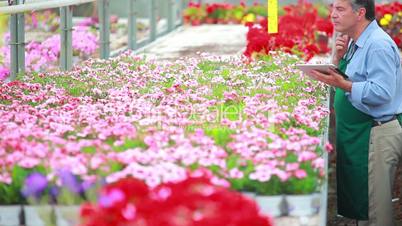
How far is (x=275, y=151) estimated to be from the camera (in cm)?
433

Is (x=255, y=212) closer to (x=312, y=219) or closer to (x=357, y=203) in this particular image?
(x=312, y=219)

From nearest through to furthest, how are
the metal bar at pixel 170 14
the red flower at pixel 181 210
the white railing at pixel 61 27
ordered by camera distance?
the red flower at pixel 181 210, the white railing at pixel 61 27, the metal bar at pixel 170 14

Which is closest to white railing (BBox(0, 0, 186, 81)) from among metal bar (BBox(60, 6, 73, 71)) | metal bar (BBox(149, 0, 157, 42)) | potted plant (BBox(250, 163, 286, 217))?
metal bar (BBox(60, 6, 73, 71))

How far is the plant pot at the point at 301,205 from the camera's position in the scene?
4.06 m

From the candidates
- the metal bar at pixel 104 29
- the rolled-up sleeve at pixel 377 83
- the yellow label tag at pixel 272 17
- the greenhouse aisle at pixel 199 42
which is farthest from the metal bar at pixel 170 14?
the rolled-up sleeve at pixel 377 83

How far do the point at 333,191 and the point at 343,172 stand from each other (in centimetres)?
305

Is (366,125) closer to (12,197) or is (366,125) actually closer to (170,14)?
(12,197)

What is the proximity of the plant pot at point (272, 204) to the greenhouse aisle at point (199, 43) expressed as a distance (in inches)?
219

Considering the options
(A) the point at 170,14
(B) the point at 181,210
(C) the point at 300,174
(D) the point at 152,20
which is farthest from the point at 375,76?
(A) the point at 170,14

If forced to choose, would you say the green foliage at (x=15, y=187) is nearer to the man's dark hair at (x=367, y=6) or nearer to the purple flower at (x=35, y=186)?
the purple flower at (x=35, y=186)

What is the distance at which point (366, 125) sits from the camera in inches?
252

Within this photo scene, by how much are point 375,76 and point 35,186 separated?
9.02 feet

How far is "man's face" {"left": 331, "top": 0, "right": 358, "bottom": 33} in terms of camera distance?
645 centimetres

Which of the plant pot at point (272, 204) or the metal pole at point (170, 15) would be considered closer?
the plant pot at point (272, 204)
